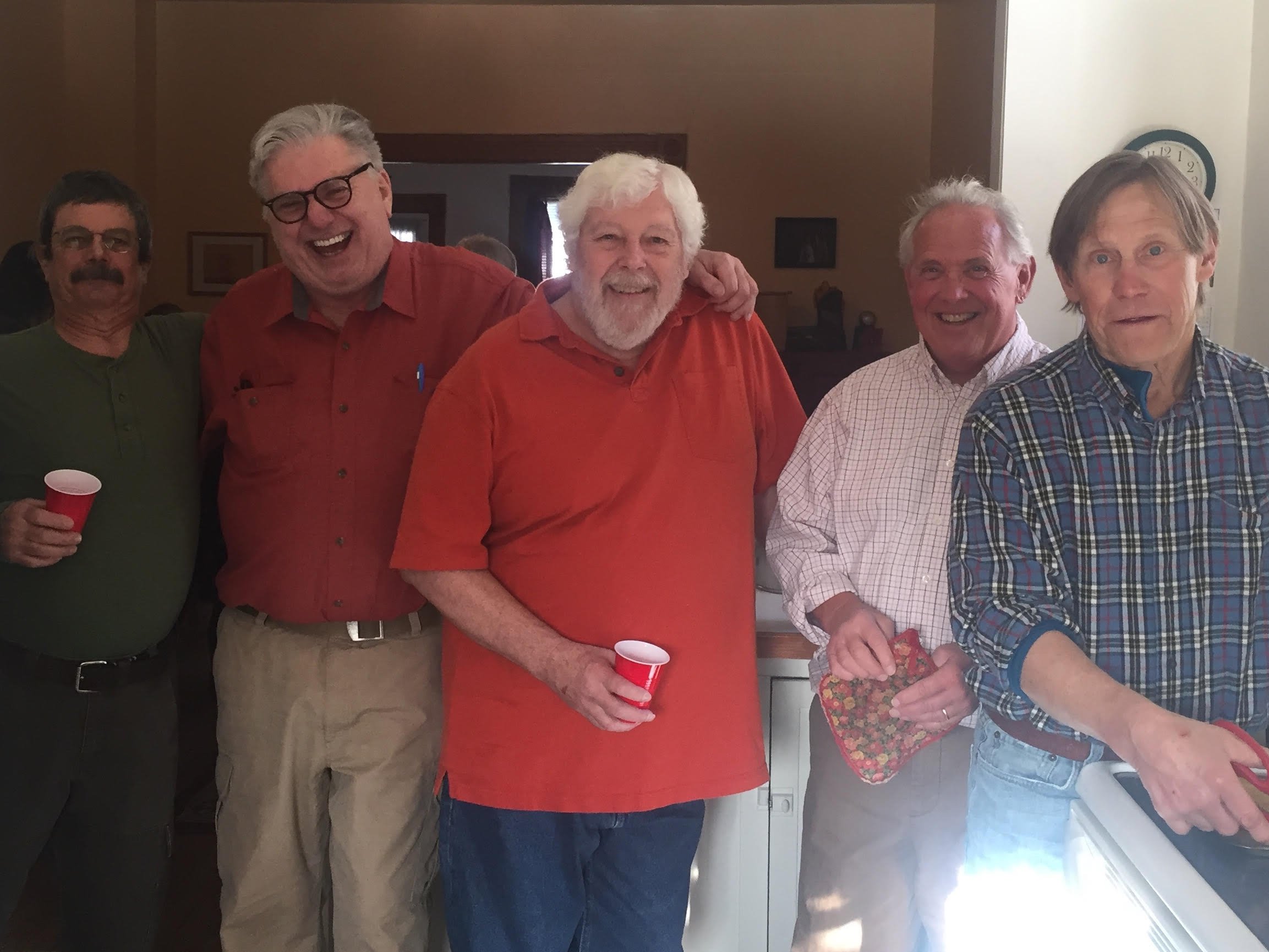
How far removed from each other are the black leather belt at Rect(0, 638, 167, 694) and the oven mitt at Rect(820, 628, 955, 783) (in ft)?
3.72

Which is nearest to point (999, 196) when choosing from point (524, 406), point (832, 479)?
point (832, 479)

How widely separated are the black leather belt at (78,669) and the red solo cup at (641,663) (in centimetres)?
89

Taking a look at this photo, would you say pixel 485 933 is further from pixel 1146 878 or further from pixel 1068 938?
pixel 1146 878

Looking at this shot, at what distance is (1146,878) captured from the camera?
0.81 meters

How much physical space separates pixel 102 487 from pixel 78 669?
0.30 m

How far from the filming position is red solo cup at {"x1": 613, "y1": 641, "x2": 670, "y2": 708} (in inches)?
52.2

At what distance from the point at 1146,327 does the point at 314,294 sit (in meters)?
1.28

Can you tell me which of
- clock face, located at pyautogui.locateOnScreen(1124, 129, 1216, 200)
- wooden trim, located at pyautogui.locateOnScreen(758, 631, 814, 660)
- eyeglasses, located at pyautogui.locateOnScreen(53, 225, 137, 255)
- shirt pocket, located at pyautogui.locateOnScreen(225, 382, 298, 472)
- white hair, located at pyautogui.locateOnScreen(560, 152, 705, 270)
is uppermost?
clock face, located at pyautogui.locateOnScreen(1124, 129, 1216, 200)

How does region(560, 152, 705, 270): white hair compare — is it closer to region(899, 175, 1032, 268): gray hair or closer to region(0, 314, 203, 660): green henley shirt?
region(899, 175, 1032, 268): gray hair

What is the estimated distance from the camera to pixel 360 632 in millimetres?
1735

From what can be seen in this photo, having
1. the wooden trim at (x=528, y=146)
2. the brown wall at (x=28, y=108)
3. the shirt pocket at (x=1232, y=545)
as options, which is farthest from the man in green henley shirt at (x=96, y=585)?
the wooden trim at (x=528, y=146)

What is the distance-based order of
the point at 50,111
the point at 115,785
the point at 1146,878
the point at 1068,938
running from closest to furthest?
the point at 1146,878
the point at 1068,938
the point at 115,785
the point at 50,111

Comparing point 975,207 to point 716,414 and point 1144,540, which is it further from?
point 1144,540

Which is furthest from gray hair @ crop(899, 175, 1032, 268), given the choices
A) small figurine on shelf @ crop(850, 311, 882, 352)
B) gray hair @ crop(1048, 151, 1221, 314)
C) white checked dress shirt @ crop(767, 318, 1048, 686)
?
small figurine on shelf @ crop(850, 311, 882, 352)
